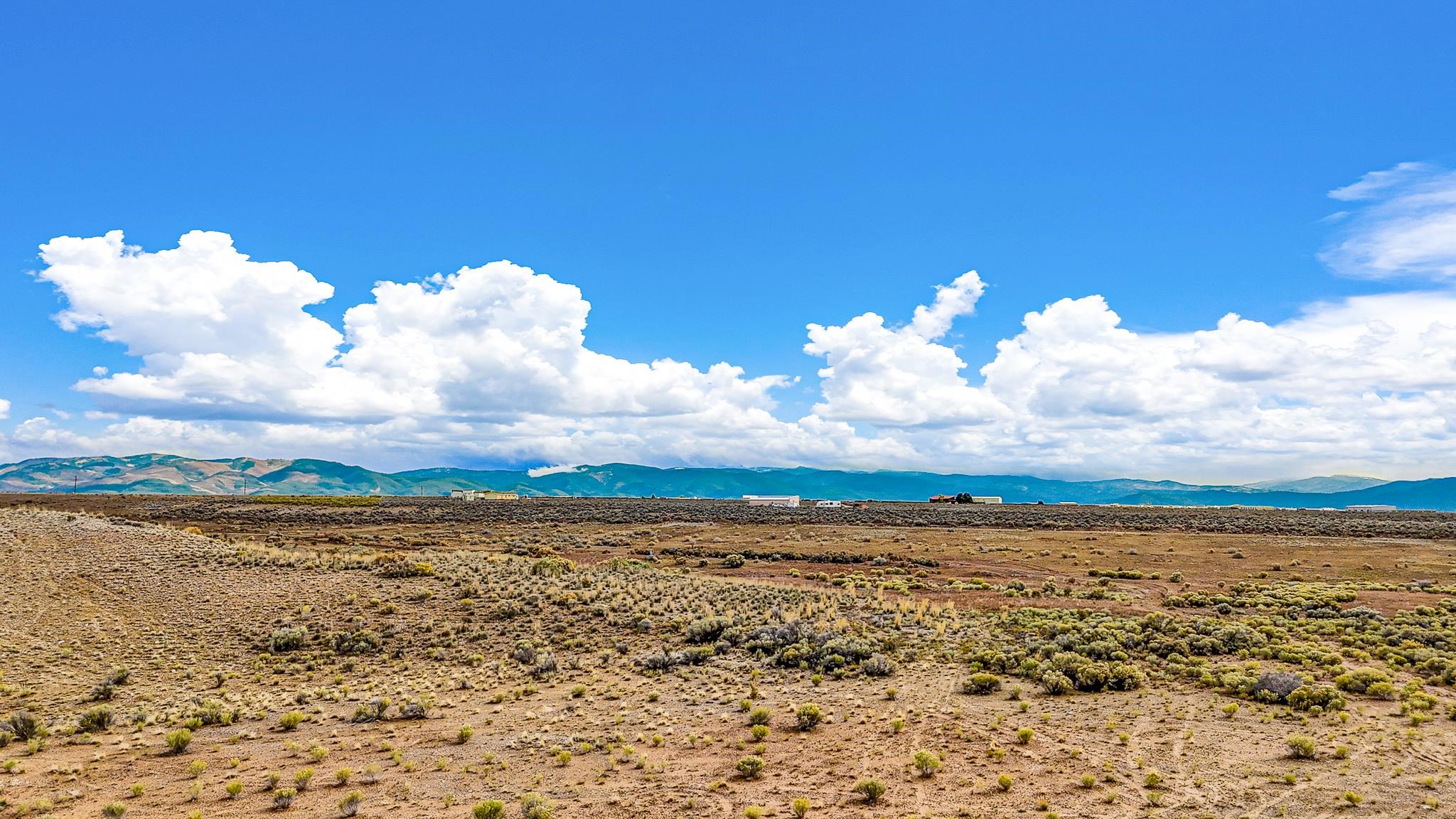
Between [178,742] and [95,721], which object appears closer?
[178,742]

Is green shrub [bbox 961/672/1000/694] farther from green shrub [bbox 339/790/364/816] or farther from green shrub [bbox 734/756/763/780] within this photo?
green shrub [bbox 339/790/364/816]

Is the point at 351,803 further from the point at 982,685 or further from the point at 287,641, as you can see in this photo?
the point at 982,685

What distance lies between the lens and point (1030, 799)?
12.7 meters

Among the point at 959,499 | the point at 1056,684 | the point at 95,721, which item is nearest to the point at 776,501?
the point at 959,499

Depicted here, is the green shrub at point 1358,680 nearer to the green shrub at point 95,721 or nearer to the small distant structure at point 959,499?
the green shrub at point 95,721

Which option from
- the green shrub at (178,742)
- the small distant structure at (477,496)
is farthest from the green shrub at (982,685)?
the small distant structure at (477,496)

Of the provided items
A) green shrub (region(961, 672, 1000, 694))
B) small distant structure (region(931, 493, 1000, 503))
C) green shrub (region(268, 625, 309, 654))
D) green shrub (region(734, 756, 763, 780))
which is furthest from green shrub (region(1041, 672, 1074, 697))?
small distant structure (region(931, 493, 1000, 503))

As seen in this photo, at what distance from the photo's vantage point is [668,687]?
67.7 feet

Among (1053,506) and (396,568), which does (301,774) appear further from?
(1053,506)

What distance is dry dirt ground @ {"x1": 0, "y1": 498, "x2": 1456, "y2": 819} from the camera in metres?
Result: 13.4

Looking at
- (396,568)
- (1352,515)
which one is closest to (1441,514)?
(1352,515)

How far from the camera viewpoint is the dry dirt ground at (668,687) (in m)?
13.4

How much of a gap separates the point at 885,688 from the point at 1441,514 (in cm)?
14215

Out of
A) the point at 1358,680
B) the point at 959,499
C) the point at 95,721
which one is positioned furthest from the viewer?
the point at 959,499
